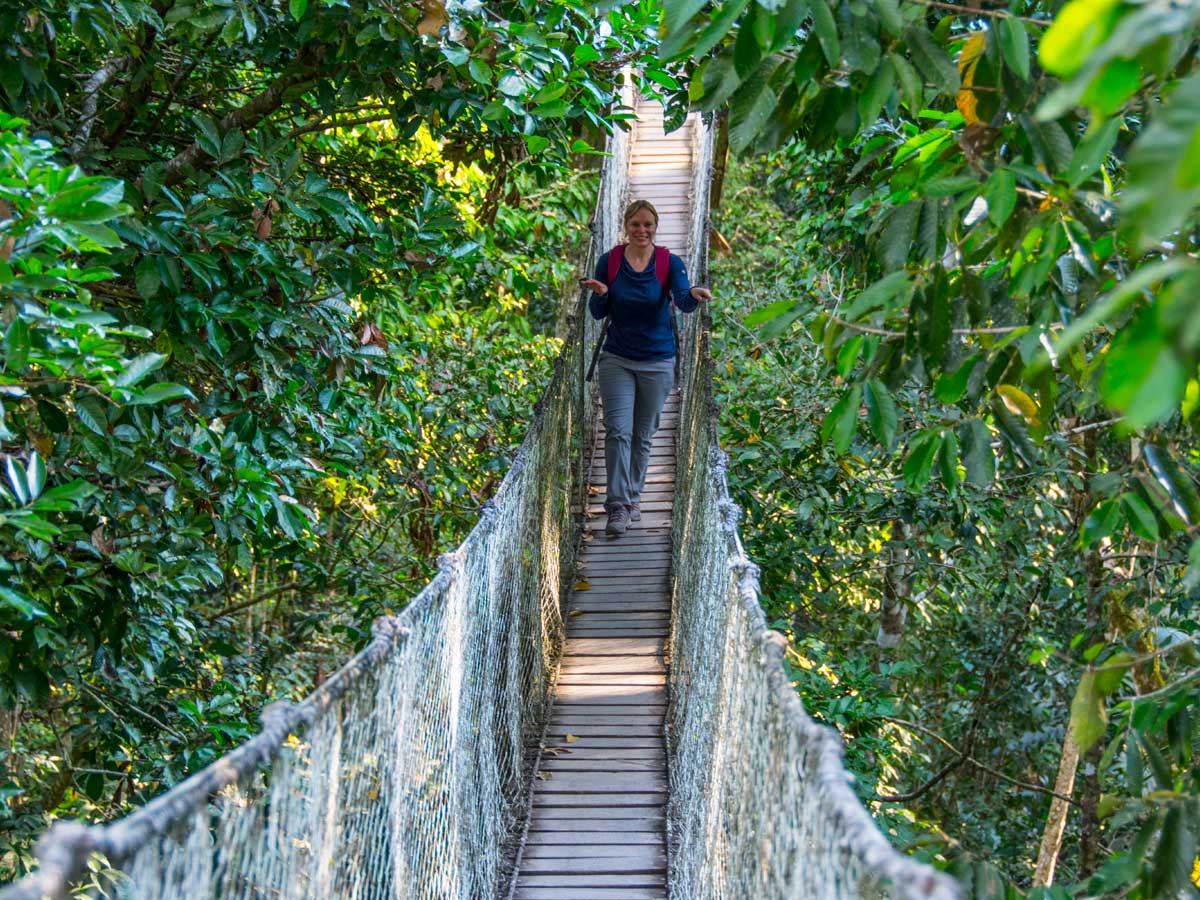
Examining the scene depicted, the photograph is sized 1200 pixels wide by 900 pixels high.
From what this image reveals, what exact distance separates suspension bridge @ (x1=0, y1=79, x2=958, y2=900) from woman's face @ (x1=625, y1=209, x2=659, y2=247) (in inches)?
14.9

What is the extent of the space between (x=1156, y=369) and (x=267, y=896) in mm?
1143

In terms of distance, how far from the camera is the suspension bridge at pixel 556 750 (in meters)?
1.30

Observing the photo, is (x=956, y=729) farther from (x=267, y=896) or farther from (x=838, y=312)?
(x=267, y=896)

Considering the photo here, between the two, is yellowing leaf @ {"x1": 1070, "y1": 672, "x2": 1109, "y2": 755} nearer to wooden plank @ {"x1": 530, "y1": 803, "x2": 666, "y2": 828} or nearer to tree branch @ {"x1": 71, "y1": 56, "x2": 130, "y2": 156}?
wooden plank @ {"x1": 530, "y1": 803, "x2": 666, "y2": 828}

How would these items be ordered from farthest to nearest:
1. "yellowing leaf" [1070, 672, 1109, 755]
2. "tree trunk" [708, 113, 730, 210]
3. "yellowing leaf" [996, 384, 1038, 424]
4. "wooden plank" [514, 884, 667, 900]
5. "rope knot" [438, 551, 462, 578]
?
1. "tree trunk" [708, 113, 730, 210]
2. "wooden plank" [514, 884, 667, 900]
3. "rope knot" [438, 551, 462, 578]
4. "yellowing leaf" [996, 384, 1038, 424]
5. "yellowing leaf" [1070, 672, 1109, 755]

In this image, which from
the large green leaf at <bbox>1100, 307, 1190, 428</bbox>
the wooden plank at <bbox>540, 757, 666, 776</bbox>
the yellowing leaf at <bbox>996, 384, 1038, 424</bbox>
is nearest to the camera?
the large green leaf at <bbox>1100, 307, 1190, 428</bbox>

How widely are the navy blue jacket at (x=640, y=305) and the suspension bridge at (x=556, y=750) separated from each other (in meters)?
0.15

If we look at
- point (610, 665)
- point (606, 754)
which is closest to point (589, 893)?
point (606, 754)

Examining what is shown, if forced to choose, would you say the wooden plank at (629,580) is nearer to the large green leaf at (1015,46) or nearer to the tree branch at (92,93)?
the tree branch at (92,93)

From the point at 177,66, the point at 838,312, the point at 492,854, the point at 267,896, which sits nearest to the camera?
the point at 267,896

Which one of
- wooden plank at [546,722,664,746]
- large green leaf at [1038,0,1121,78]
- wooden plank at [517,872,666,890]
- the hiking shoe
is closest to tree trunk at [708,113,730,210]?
the hiking shoe

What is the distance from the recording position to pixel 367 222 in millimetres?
3072

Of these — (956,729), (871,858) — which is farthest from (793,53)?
(956,729)

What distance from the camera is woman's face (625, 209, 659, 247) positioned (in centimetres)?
446
